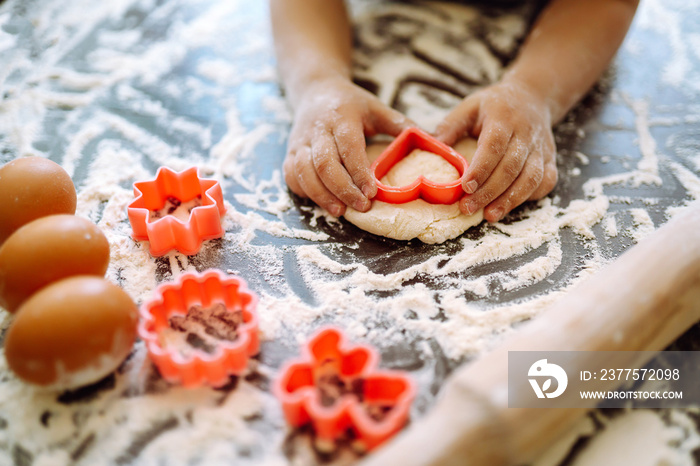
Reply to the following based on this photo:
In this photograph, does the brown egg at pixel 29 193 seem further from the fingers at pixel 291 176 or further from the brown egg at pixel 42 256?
the fingers at pixel 291 176

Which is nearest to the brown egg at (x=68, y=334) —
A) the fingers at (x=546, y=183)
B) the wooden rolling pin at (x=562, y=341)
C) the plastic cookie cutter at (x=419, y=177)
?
the wooden rolling pin at (x=562, y=341)

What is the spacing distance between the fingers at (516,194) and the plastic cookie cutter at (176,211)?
1.50ft

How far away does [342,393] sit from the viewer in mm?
671

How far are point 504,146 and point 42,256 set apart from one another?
0.70 meters

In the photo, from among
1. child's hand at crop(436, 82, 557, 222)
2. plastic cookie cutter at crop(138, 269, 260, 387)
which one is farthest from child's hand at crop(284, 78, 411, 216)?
plastic cookie cutter at crop(138, 269, 260, 387)

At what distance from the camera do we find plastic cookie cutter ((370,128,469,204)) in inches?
33.6

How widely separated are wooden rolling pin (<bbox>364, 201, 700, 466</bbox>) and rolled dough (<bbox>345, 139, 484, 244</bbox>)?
246mm

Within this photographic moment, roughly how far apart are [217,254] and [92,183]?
305mm

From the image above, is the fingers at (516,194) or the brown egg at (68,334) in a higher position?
the fingers at (516,194)

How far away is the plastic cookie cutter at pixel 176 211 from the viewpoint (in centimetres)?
83

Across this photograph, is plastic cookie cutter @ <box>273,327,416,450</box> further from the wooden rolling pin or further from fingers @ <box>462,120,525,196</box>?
fingers @ <box>462,120,525,196</box>

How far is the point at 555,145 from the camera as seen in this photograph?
3.41 feet

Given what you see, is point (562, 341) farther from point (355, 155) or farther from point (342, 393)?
point (355, 155)

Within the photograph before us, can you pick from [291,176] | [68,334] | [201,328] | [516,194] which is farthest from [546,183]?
[68,334]
